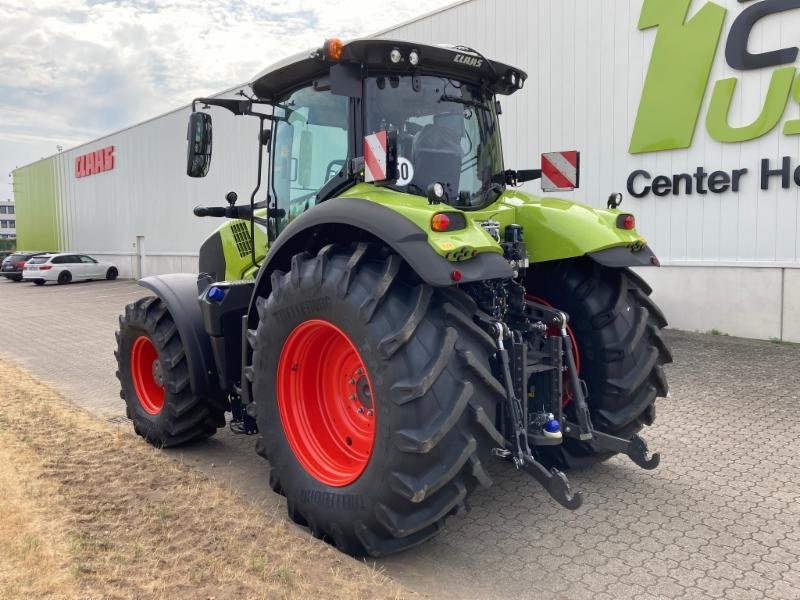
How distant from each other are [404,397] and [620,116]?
360 inches

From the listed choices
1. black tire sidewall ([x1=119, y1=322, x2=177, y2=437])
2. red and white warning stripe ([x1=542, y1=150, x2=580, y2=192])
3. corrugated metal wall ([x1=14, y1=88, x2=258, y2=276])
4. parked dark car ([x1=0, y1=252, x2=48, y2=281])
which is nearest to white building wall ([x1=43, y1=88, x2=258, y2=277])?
corrugated metal wall ([x1=14, y1=88, x2=258, y2=276])

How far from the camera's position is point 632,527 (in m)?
3.54

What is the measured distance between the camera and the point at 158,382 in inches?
190

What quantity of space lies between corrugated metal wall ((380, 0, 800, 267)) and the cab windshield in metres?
6.76

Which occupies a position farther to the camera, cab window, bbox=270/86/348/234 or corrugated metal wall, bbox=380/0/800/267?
corrugated metal wall, bbox=380/0/800/267

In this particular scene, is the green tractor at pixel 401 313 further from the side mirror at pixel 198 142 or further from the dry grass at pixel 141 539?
the dry grass at pixel 141 539

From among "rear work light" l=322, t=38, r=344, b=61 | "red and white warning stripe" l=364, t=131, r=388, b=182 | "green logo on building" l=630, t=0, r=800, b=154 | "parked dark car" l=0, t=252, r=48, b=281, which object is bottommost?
"parked dark car" l=0, t=252, r=48, b=281

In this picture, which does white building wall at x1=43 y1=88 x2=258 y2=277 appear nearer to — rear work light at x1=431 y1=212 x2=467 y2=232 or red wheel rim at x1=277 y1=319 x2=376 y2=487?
red wheel rim at x1=277 y1=319 x2=376 y2=487

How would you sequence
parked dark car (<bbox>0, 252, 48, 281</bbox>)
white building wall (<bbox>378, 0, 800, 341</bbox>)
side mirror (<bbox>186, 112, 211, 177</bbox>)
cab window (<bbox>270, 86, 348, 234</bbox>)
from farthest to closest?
parked dark car (<bbox>0, 252, 48, 281</bbox>), white building wall (<bbox>378, 0, 800, 341</bbox>), side mirror (<bbox>186, 112, 211, 177</bbox>), cab window (<bbox>270, 86, 348, 234</bbox>)

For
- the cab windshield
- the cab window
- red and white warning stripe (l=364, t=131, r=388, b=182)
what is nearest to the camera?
red and white warning stripe (l=364, t=131, r=388, b=182)

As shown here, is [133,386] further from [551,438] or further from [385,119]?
[551,438]

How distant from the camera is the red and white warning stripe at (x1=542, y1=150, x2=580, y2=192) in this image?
4441 mm

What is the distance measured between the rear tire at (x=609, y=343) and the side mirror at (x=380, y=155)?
1.41 metres

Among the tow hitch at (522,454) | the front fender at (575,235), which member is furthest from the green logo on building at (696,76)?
the tow hitch at (522,454)
